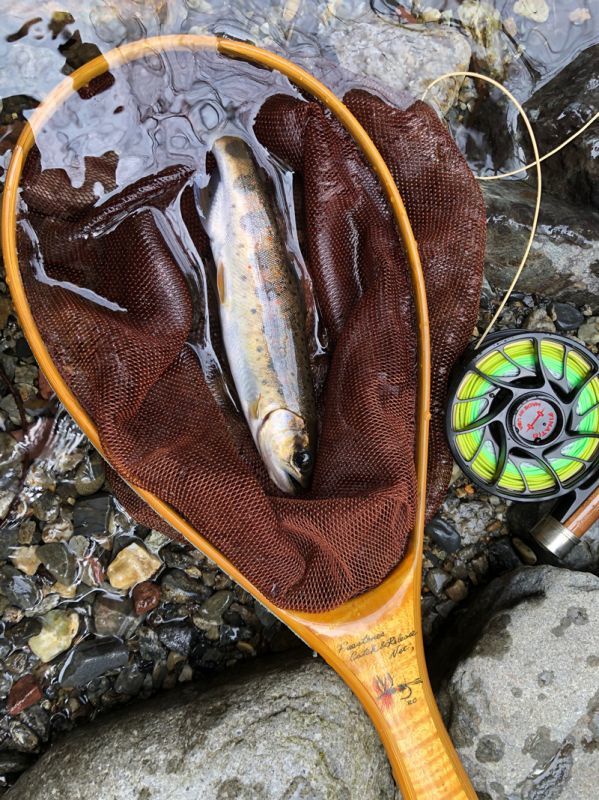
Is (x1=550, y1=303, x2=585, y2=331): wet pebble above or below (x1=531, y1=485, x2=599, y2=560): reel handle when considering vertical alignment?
above

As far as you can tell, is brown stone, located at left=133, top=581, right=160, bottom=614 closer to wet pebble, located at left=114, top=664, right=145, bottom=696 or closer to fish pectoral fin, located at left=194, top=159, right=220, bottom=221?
wet pebble, located at left=114, top=664, right=145, bottom=696

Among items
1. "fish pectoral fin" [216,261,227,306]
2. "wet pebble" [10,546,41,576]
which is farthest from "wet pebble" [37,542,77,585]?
"fish pectoral fin" [216,261,227,306]

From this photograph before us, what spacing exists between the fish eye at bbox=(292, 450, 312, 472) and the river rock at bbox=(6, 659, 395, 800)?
84 centimetres

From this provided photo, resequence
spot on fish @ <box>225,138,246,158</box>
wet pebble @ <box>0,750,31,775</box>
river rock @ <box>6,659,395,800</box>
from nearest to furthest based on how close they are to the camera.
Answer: river rock @ <box>6,659,395,800</box> < spot on fish @ <box>225,138,246,158</box> < wet pebble @ <box>0,750,31,775</box>

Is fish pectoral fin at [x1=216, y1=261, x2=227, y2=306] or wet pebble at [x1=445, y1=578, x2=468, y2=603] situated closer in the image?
fish pectoral fin at [x1=216, y1=261, x2=227, y2=306]

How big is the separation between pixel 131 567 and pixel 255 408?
96 cm

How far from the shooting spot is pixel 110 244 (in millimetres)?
2711

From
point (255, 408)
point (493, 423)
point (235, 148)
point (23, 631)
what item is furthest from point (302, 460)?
point (23, 631)

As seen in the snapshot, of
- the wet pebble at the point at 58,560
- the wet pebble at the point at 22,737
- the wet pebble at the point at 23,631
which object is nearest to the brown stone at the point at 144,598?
the wet pebble at the point at 58,560

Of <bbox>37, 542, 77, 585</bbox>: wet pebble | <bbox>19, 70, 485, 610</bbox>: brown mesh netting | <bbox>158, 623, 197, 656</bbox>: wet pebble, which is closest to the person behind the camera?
<bbox>19, 70, 485, 610</bbox>: brown mesh netting

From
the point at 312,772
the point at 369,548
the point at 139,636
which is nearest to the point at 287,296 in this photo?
the point at 369,548

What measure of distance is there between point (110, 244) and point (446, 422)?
155cm

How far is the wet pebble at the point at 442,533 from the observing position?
11.0ft

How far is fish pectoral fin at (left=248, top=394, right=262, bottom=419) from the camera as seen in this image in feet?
9.27
